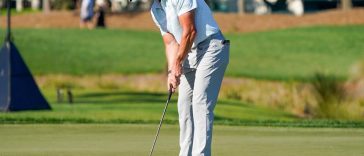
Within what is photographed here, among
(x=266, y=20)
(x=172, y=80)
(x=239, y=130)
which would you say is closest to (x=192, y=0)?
(x=172, y=80)

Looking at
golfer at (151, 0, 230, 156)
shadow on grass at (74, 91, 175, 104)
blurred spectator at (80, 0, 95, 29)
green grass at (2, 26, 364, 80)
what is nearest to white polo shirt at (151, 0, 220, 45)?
golfer at (151, 0, 230, 156)

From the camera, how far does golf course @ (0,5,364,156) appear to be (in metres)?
12.6

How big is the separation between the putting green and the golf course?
0.4 inches

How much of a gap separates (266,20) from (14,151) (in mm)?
37708

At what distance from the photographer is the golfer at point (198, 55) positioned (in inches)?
386

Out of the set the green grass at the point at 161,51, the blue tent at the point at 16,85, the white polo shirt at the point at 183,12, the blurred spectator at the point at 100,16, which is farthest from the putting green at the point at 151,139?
the blurred spectator at the point at 100,16

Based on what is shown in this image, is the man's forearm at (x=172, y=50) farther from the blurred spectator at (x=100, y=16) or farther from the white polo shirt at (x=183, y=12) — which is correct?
the blurred spectator at (x=100, y=16)

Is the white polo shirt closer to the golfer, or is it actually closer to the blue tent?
the golfer

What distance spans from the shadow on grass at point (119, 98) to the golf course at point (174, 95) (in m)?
0.03

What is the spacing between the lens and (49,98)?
85.9 ft

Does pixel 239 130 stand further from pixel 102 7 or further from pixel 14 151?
pixel 102 7

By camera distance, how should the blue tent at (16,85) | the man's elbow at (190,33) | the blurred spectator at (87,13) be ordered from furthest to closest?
the blurred spectator at (87,13)
the blue tent at (16,85)
the man's elbow at (190,33)

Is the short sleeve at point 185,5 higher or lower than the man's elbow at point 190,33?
higher

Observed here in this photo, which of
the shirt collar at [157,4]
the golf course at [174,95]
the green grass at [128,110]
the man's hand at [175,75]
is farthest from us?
the green grass at [128,110]
